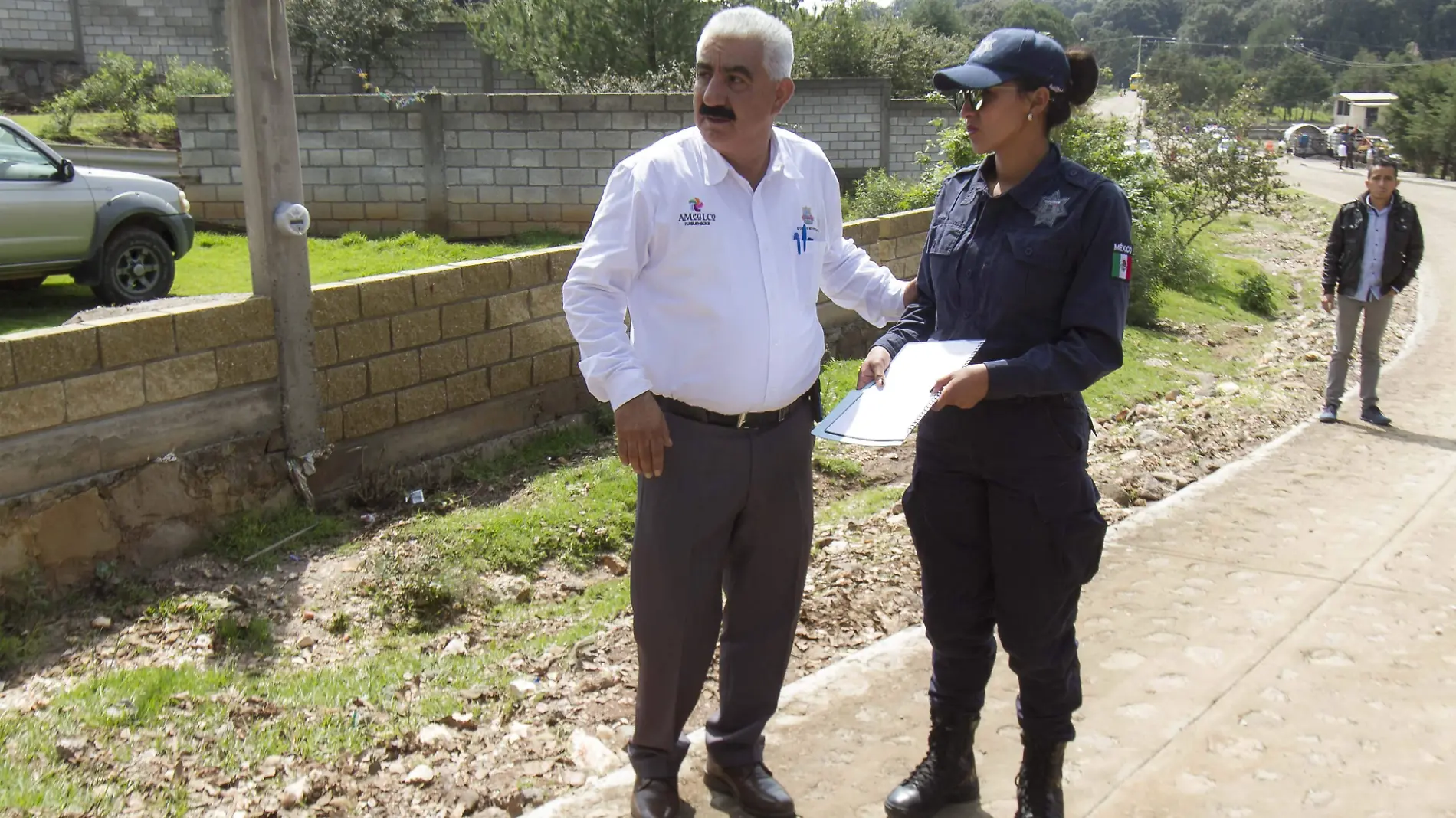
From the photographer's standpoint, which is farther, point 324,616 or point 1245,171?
point 1245,171

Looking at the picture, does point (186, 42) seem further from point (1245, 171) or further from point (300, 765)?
point (300, 765)

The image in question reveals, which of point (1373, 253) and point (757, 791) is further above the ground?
point (1373, 253)

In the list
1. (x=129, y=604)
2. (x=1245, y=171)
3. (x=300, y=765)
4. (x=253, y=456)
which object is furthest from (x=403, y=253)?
(x=1245, y=171)

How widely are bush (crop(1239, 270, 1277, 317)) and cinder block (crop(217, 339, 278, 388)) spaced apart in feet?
39.4

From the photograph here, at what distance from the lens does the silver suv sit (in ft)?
29.0

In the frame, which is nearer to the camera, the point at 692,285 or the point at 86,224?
the point at 692,285

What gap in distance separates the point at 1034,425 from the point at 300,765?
2.30 metres

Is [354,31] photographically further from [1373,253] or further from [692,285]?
[692,285]

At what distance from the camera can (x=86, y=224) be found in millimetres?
9133

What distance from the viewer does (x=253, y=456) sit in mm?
5367

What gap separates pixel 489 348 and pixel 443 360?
0.32m

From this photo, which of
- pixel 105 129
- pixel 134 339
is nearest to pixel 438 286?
pixel 134 339

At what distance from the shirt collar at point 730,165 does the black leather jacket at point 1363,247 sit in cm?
643

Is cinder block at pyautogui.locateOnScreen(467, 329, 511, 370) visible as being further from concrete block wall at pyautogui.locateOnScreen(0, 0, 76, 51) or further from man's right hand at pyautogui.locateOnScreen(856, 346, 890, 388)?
concrete block wall at pyautogui.locateOnScreen(0, 0, 76, 51)
